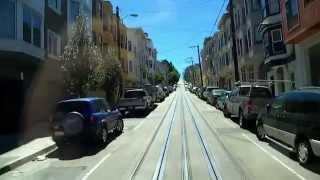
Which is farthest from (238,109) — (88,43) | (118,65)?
(118,65)

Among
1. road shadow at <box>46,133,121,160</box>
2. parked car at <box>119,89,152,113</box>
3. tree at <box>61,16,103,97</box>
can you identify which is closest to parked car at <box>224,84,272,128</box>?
road shadow at <box>46,133,121,160</box>

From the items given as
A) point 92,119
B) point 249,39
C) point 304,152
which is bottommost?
point 304,152

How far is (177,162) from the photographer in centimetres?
1410

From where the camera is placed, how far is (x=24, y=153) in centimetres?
1689

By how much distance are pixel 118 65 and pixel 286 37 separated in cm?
1809

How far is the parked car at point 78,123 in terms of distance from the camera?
1798cm

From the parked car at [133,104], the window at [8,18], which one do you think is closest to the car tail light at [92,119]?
the window at [8,18]

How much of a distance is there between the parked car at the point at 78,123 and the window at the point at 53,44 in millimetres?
13565

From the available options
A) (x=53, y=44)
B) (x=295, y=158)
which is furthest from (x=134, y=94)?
(x=295, y=158)

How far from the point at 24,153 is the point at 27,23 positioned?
38.9 ft

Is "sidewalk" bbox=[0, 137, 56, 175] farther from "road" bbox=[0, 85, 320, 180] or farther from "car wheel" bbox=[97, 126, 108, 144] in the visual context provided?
"car wheel" bbox=[97, 126, 108, 144]

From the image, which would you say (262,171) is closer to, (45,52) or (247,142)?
(247,142)

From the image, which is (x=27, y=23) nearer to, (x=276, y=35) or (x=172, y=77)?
(x=276, y=35)

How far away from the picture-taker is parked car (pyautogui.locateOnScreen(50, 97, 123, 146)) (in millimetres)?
17984
